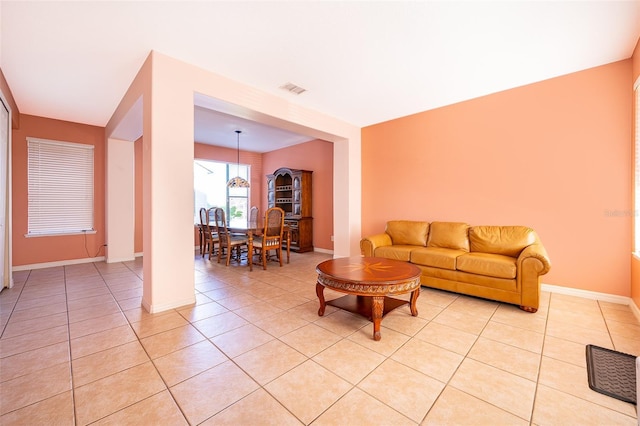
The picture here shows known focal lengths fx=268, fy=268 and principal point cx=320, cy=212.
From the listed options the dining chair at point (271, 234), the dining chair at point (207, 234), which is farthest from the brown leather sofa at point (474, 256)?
the dining chair at point (207, 234)

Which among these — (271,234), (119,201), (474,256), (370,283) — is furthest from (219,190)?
(474,256)

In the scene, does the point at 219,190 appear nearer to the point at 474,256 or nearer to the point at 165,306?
the point at 165,306

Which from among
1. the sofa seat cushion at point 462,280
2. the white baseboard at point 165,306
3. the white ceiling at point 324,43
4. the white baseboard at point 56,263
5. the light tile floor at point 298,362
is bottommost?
the light tile floor at point 298,362

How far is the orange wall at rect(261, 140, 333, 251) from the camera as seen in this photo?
6.22 m

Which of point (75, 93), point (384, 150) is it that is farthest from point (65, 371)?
point (384, 150)

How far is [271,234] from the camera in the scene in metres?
4.78

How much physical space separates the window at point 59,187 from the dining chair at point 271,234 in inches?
136

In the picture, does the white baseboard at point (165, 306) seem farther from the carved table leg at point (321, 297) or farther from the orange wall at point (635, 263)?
the orange wall at point (635, 263)

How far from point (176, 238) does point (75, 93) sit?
290cm

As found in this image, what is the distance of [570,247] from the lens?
10.6 ft

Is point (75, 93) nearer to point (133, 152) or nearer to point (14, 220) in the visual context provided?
point (133, 152)

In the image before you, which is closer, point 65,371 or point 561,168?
point 65,371

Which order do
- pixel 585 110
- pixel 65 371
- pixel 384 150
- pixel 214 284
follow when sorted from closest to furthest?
pixel 65 371, pixel 585 110, pixel 214 284, pixel 384 150

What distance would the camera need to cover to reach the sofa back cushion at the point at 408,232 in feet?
13.6
